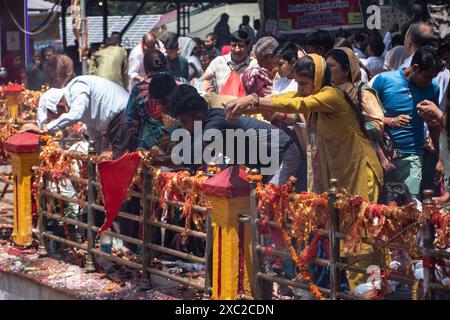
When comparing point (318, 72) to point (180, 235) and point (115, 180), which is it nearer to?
point (180, 235)

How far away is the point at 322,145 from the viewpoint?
6160mm

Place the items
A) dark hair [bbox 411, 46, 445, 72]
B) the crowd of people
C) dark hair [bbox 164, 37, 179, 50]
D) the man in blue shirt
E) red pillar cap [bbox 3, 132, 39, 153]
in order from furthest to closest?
dark hair [bbox 164, 37, 179, 50], red pillar cap [bbox 3, 132, 39, 153], the man in blue shirt, dark hair [bbox 411, 46, 445, 72], the crowd of people

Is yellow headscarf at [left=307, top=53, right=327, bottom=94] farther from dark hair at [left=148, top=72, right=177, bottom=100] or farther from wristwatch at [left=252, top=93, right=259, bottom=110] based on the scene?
dark hair at [left=148, top=72, right=177, bottom=100]

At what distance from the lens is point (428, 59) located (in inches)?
→ 273

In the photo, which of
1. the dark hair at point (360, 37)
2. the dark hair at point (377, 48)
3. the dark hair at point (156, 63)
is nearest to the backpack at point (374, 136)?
the dark hair at point (156, 63)

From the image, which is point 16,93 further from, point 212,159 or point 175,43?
point 212,159

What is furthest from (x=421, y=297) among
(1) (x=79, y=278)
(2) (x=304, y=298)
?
(1) (x=79, y=278)

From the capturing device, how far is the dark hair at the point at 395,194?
248 inches

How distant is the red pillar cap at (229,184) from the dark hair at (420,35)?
286 centimetres

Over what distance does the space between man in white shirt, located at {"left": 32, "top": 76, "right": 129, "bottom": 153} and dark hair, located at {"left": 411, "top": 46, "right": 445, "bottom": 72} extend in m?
2.69

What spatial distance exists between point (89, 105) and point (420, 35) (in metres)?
2.91

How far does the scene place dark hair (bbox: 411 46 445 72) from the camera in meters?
6.86

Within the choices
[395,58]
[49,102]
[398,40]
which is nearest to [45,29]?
[398,40]

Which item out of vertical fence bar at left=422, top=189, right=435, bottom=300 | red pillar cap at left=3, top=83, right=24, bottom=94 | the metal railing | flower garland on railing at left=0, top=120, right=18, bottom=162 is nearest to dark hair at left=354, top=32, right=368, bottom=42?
red pillar cap at left=3, top=83, right=24, bottom=94
